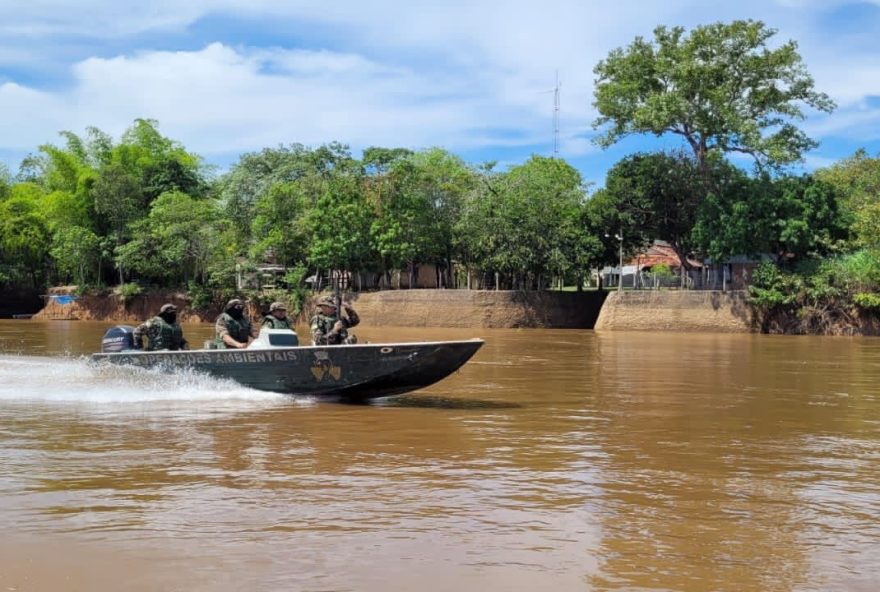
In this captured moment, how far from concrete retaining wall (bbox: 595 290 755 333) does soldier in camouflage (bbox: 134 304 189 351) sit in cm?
2598

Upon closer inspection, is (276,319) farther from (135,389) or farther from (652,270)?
(652,270)

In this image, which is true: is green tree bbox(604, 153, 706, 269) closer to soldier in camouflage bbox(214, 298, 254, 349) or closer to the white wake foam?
soldier in camouflage bbox(214, 298, 254, 349)

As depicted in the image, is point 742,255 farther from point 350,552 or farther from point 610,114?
point 350,552

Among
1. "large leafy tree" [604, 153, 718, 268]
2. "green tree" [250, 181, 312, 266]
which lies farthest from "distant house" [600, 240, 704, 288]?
"green tree" [250, 181, 312, 266]

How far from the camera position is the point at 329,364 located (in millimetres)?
12031

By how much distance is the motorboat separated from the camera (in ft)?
38.8

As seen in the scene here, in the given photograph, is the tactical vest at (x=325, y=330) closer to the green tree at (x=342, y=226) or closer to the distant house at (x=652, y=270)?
the distant house at (x=652, y=270)

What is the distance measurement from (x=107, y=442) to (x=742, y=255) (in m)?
31.4

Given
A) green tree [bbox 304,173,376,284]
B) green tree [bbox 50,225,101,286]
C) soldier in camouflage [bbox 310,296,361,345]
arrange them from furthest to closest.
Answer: green tree [bbox 50,225,101,286] < green tree [bbox 304,173,376,284] < soldier in camouflage [bbox 310,296,361,345]

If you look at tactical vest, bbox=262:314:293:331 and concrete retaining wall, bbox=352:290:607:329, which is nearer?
tactical vest, bbox=262:314:293:331

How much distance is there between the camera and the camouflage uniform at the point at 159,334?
13492 millimetres

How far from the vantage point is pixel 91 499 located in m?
6.56

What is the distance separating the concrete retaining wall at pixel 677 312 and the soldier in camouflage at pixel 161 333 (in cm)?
2598

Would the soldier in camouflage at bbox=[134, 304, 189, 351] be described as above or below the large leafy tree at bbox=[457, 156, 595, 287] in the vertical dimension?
below
